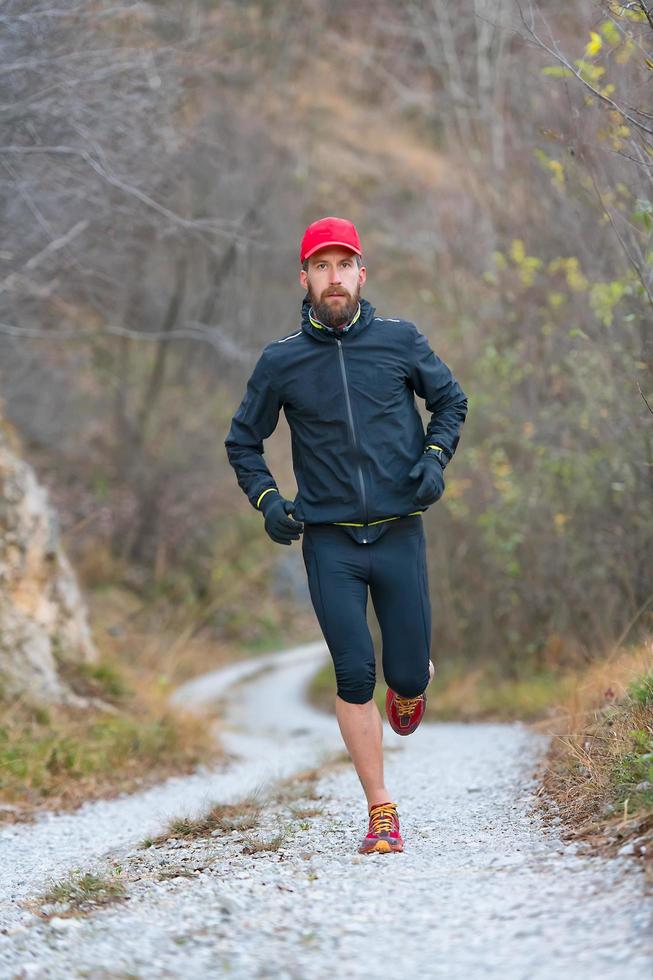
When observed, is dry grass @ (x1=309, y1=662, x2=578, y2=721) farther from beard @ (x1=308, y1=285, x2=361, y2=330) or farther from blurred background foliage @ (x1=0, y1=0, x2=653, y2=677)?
beard @ (x1=308, y1=285, x2=361, y2=330)

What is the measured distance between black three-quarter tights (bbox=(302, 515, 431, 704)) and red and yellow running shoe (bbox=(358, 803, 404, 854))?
42 centimetres

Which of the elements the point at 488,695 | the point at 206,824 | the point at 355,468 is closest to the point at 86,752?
the point at 206,824

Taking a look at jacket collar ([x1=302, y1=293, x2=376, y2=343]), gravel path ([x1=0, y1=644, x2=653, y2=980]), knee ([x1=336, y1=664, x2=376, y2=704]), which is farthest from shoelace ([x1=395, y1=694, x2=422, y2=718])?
jacket collar ([x1=302, y1=293, x2=376, y2=343])

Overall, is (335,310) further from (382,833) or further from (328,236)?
(382,833)

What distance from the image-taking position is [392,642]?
512 cm

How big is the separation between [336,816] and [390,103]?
42662mm

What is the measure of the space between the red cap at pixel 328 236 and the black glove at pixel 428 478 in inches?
33.5

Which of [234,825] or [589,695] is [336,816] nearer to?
[234,825]

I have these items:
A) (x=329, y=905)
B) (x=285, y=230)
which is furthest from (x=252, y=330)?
(x=329, y=905)

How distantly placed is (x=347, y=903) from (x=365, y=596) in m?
1.50

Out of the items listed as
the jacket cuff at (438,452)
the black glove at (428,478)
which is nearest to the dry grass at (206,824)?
the black glove at (428,478)

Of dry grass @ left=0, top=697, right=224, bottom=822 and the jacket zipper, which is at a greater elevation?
the jacket zipper

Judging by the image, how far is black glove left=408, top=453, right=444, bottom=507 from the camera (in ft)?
16.1

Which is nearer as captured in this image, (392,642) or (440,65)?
(392,642)
